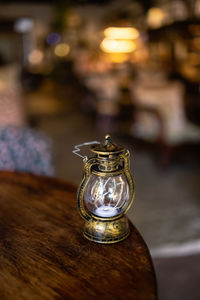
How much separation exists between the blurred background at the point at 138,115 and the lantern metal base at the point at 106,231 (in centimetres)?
96

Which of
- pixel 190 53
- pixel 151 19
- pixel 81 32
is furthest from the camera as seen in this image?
pixel 81 32

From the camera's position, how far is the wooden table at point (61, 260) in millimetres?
799

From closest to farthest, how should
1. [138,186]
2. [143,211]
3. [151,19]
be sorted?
[143,211] → [138,186] → [151,19]

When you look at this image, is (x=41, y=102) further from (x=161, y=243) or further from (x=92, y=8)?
(x=161, y=243)

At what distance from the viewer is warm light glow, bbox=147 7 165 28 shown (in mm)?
7309

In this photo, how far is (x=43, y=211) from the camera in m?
1.18

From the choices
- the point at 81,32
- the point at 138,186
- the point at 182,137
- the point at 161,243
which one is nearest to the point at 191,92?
the point at 182,137

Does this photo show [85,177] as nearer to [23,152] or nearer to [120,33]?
[23,152]

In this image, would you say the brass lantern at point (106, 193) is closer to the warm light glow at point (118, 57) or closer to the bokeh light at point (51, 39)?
the warm light glow at point (118, 57)

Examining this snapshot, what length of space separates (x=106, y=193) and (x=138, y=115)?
10.4 feet

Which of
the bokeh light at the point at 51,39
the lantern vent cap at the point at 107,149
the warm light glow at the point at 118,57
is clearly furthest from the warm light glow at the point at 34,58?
the lantern vent cap at the point at 107,149

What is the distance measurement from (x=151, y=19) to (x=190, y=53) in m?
1.68

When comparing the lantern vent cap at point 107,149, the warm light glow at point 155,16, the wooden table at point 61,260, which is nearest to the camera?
the wooden table at point 61,260

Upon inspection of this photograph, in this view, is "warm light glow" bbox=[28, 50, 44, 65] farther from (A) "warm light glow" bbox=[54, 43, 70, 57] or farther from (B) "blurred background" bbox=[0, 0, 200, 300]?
(B) "blurred background" bbox=[0, 0, 200, 300]
